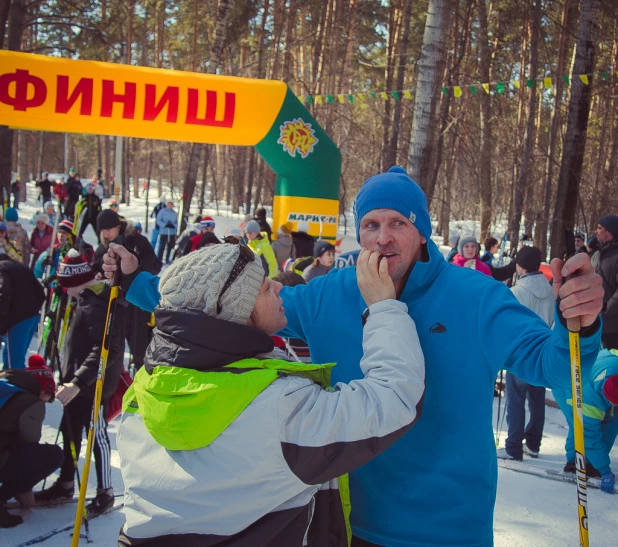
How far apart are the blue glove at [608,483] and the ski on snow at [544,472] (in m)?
0.05

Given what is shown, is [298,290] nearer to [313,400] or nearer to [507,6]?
[313,400]

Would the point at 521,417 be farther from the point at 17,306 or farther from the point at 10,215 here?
the point at 10,215

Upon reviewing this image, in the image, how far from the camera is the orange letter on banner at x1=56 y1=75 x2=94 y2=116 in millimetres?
9367

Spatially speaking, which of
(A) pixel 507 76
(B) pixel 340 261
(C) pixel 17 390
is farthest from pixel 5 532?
(A) pixel 507 76

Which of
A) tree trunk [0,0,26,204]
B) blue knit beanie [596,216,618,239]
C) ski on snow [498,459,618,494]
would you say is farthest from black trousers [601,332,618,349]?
tree trunk [0,0,26,204]

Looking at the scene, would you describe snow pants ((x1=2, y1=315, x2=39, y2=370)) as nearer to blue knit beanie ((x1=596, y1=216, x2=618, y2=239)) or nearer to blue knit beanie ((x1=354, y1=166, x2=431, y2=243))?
blue knit beanie ((x1=354, y1=166, x2=431, y2=243))

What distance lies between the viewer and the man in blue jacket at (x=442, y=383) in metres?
1.69

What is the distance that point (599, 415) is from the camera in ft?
15.2

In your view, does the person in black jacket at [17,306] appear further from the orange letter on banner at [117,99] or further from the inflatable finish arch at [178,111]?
the orange letter on banner at [117,99]

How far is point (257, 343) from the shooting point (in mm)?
1481

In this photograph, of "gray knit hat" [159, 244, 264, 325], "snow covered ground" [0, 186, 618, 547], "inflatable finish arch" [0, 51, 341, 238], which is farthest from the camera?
"inflatable finish arch" [0, 51, 341, 238]

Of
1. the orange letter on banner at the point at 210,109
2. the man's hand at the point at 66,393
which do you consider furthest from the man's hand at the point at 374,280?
the orange letter on banner at the point at 210,109

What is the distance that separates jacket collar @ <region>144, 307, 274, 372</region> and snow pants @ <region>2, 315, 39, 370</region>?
4826 mm

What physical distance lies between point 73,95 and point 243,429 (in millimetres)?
9332
